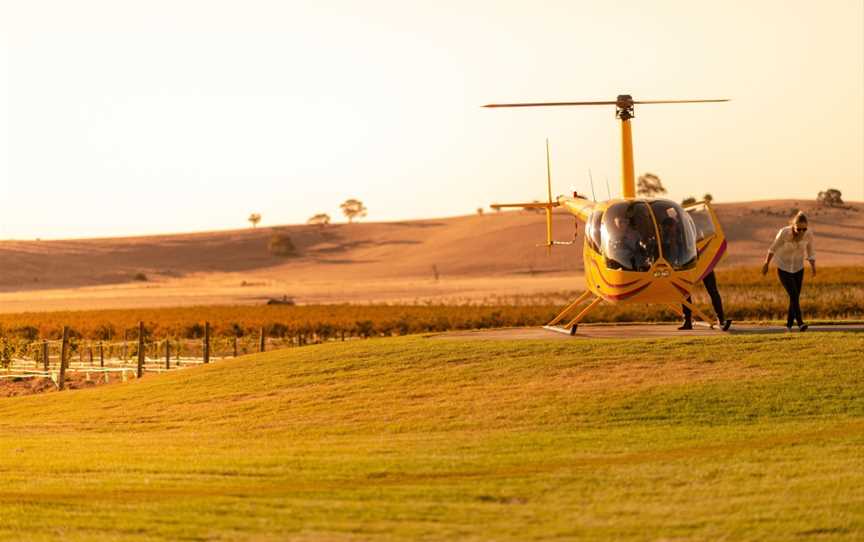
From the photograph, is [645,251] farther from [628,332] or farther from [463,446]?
[463,446]

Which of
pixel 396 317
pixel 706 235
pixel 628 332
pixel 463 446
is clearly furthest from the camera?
pixel 396 317

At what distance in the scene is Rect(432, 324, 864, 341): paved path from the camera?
24.5m

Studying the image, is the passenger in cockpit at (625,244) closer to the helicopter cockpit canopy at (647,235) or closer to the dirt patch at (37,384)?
the helicopter cockpit canopy at (647,235)

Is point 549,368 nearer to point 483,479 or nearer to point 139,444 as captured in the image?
point 139,444

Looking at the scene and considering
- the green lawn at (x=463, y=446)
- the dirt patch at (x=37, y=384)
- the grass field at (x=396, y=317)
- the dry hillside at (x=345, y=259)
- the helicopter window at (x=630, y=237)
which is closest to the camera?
the green lawn at (x=463, y=446)

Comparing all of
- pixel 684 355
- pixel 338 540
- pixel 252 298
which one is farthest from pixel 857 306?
pixel 252 298

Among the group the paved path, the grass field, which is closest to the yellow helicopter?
the paved path

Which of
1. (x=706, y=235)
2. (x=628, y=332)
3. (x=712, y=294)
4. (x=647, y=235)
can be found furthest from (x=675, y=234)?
(x=628, y=332)

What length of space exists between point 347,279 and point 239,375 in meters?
108

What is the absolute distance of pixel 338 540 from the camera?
35.7 feet

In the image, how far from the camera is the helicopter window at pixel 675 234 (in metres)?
22.8

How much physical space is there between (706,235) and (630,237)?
2197 millimetres

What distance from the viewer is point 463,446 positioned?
52.3ft

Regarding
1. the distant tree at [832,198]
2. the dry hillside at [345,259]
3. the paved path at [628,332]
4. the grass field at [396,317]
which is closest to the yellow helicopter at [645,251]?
the paved path at [628,332]
